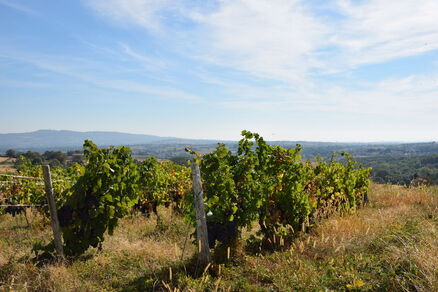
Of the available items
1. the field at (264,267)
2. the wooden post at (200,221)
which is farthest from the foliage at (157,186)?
the wooden post at (200,221)

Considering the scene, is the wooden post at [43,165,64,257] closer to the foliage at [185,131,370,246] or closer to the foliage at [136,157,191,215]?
the foliage at [136,157,191,215]

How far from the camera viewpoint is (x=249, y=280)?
4.87m

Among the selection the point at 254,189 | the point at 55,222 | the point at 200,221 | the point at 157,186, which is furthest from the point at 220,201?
the point at 157,186

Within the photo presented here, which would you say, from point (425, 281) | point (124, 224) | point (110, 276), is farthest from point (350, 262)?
point (124, 224)

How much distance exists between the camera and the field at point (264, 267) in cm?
450

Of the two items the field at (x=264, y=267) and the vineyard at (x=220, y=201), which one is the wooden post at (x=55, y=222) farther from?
the field at (x=264, y=267)

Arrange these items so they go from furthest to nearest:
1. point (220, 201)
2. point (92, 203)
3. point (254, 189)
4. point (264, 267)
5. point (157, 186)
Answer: point (157, 186)
point (92, 203)
point (254, 189)
point (220, 201)
point (264, 267)

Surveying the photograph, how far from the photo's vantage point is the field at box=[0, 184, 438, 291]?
450 cm

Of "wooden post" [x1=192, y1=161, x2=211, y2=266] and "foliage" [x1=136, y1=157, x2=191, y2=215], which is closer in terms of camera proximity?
"wooden post" [x1=192, y1=161, x2=211, y2=266]

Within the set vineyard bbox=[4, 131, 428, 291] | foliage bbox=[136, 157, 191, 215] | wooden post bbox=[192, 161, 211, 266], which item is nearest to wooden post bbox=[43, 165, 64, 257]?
vineyard bbox=[4, 131, 428, 291]

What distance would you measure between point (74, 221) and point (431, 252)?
258 inches

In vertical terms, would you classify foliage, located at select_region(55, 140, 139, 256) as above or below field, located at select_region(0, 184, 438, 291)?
Answer: above

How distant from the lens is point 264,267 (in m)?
5.23

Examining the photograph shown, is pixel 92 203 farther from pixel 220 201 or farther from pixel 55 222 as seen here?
pixel 220 201
